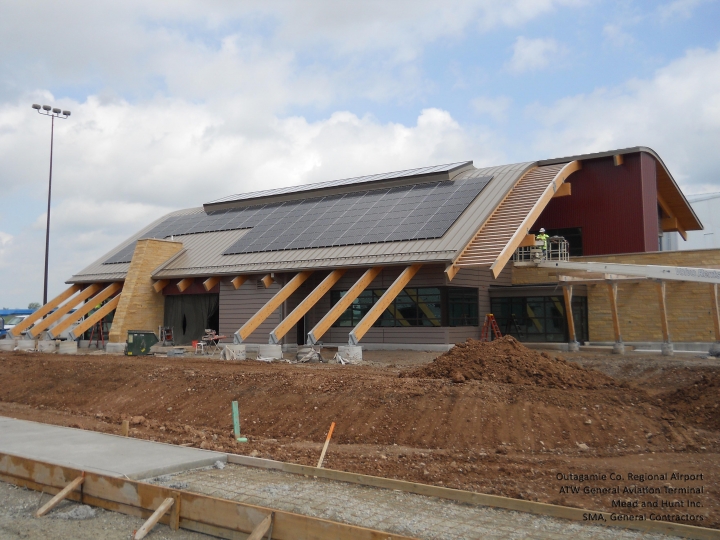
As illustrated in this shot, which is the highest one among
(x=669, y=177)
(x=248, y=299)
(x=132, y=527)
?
(x=669, y=177)

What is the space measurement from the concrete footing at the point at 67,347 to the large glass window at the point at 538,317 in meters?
17.8

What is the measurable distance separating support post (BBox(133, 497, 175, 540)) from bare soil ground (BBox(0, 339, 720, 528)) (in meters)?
2.78

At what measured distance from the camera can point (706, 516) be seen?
21.4 ft

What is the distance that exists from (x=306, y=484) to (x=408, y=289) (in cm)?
1676

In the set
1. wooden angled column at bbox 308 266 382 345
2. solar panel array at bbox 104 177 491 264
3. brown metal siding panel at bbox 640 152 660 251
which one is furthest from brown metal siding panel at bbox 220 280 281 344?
brown metal siding panel at bbox 640 152 660 251

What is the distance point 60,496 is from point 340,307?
47.3 ft

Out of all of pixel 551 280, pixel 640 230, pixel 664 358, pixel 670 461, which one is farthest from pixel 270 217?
pixel 670 461

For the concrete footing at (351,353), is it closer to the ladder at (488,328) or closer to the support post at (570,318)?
the ladder at (488,328)

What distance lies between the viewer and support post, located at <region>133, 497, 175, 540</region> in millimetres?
6613

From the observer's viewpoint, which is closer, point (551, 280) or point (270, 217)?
point (551, 280)

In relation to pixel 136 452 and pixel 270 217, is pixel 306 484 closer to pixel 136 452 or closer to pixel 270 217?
pixel 136 452

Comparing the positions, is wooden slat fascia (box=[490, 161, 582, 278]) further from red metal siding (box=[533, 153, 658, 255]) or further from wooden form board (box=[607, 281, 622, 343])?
wooden form board (box=[607, 281, 622, 343])

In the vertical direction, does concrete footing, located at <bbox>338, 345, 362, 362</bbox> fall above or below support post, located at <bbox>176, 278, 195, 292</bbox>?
below

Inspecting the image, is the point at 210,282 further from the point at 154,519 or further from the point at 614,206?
the point at 154,519
